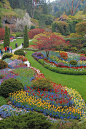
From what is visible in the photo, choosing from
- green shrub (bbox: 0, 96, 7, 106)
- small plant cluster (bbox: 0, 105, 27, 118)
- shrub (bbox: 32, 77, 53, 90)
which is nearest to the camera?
small plant cluster (bbox: 0, 105, 27, 118)

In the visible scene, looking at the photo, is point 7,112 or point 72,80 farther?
point 72,80

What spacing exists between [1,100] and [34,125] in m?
3.51

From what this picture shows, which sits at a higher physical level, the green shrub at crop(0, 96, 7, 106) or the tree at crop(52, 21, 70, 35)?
the tree at crop(52, 21, 70, 35)

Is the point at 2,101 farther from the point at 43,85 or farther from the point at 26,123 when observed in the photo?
the point at 26,123

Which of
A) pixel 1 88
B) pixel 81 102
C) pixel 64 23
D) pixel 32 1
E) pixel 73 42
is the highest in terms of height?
pixel 32 1

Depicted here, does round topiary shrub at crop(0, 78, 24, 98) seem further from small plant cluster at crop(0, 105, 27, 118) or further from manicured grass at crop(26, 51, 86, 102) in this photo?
manicured grass at crop(26, 51, 86, 102)

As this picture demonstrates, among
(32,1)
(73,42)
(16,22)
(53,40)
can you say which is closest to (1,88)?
(53,40)

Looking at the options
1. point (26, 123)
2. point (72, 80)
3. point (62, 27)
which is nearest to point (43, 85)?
point (72, 80)

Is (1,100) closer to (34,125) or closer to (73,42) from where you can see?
(34,125)

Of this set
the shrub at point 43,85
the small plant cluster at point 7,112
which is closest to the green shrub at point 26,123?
the small plant cluster at point 7,112

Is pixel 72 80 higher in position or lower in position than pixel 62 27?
lower

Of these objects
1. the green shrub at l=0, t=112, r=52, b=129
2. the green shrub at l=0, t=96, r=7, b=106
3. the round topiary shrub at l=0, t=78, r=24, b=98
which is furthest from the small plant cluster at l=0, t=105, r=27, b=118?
the green shrub at l=0, t=112, r=52, b=129

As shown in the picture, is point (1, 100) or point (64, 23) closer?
point (1, 100)

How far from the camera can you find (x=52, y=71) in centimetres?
1273
